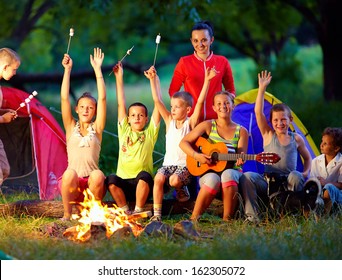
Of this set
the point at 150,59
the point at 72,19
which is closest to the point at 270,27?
the point at 72,19

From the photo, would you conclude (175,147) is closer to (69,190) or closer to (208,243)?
(69,190)

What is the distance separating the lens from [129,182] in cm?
779

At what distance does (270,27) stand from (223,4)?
278 centimetres

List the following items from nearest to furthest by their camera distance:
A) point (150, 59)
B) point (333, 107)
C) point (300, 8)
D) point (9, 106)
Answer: point (9, 106) → point (333, 107) → point (300, 8) → point (150, 59)

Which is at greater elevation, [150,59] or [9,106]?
[150,59]

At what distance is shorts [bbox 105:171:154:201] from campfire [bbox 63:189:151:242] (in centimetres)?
33

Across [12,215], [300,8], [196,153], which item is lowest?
[12,215]

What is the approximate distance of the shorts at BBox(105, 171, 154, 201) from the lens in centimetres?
770

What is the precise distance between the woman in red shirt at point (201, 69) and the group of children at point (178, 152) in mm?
267

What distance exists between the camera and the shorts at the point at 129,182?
25.2ft

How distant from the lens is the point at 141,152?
785 centimetres

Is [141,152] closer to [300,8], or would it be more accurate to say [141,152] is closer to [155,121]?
[155,121]

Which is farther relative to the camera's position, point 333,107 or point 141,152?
point 333,107

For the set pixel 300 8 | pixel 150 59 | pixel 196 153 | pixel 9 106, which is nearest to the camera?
pixel 196 153
